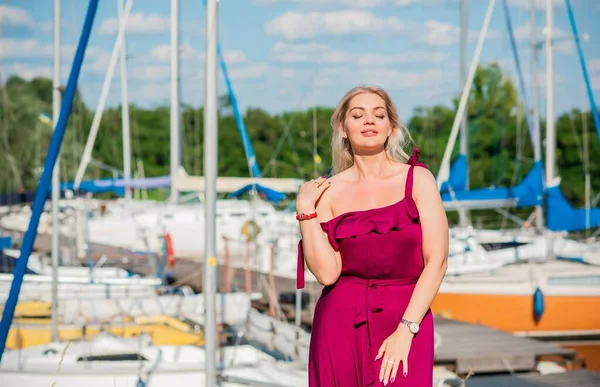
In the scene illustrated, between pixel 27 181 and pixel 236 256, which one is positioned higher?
pixel 27 181

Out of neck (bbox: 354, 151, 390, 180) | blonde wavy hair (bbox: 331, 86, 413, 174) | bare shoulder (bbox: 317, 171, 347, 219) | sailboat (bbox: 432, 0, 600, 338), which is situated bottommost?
sailboat (bbox: 432, 0, 600, 338)

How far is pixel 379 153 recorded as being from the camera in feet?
9.42

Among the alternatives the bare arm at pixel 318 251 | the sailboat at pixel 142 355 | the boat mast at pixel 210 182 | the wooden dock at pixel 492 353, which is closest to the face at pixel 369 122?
the bare arm at pixel 318 251

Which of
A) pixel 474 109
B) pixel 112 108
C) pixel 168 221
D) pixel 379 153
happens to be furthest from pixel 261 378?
pixel 474 109

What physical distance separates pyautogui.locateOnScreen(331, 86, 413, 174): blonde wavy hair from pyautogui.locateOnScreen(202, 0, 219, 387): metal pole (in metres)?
1.91

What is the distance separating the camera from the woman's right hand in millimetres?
2785

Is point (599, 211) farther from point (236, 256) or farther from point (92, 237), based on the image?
point (92, 237)

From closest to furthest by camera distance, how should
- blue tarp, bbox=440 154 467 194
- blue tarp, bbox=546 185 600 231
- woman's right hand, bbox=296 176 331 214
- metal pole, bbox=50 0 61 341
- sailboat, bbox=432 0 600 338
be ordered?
woman's right hand, bbox=296 176 331 214
metal pole, bbox=50 0 61 341
sailboat, bbox=432 0 600 338
blue tarp, bbox=546 185 600 231
blue tarp, bbox=440 154 467 194

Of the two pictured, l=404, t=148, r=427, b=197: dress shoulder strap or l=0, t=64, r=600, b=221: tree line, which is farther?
l=0, t=64, r=600, b=221: tree line

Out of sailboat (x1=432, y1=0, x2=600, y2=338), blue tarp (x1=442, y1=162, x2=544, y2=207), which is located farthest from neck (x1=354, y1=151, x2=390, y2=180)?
blue tarp (x1=442, y1=162, x2=544, y2=207)

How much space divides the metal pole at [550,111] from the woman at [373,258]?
1277 centimetres

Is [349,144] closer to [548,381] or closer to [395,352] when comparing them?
[395,352]

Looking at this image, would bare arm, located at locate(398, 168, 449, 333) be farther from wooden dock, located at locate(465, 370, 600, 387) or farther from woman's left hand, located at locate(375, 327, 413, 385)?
wooden dock, located at locate(465, 370, 600, 387)

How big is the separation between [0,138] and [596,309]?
13.1 meters
